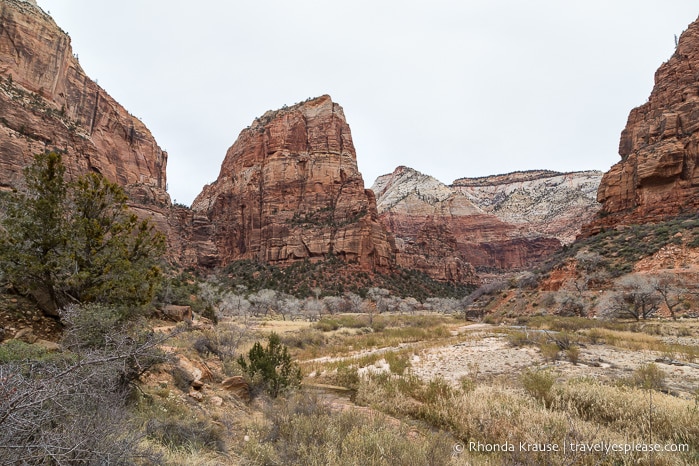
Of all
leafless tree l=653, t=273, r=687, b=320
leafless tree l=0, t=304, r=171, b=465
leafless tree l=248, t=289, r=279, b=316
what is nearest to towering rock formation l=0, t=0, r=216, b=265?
leafless tree l=248, t=289, r=279, b=316

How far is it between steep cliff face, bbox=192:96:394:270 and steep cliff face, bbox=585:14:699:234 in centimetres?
4041

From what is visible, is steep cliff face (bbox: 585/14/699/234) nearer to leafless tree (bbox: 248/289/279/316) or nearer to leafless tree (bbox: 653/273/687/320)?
leafless tree (bbox: 653/273/687/320)

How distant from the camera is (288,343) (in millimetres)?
19625

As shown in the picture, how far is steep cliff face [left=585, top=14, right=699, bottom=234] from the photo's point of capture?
129ft

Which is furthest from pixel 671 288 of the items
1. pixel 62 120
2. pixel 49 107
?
pixel 49 107

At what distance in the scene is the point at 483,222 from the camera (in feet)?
421

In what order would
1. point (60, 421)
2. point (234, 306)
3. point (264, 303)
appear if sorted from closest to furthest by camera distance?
point (60, 421)
point (234, 306)
point (264, 303)

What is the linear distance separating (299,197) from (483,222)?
79727 mm

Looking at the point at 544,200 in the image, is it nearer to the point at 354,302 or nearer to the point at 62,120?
the point at 354,302

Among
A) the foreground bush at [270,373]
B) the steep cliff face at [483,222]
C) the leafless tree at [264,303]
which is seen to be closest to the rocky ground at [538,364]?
Answer: the foreground bush at [270,373]

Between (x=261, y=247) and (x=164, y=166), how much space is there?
3436 centimetres

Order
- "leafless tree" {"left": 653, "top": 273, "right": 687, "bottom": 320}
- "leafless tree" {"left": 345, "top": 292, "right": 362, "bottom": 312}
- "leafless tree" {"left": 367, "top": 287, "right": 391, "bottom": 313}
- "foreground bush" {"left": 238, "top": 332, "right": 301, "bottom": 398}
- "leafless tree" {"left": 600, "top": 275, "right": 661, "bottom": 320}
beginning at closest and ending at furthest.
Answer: "foreground bush" {"left": 238, "top": 332, "right": 301, "bottom": 398}
"leafless tree" {"left": 600, "top": 275, "right": 661, "bottom": 320}
"leafless tree" {"left": 653, "top": 273, "right": 687, "bottom": 320}
"leafless tree" {"left": 345, "top": 292, "right": 362, "bottom": 312}
"leafless tree" {"left": 367, "top": 287, "right": 391, "bottom": 313}

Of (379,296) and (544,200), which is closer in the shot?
(379,296)

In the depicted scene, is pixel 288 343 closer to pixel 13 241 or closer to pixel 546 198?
pixel 13 241
